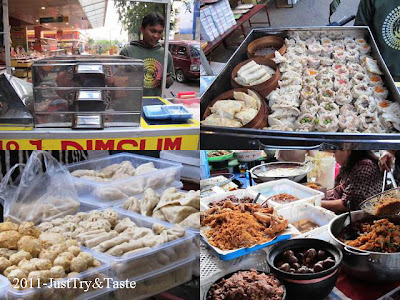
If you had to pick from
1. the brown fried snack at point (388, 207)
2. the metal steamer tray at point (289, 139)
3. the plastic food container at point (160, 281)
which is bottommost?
the plastic food container at point (160, 281)

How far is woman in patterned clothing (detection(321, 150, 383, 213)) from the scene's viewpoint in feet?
4.93

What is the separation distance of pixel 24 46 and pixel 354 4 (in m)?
1.43

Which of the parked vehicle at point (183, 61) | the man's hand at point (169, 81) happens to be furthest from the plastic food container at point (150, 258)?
the man's hand at point (169, 81)

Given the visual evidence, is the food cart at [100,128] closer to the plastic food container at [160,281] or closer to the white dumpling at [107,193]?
the white dumpling at [107,193]

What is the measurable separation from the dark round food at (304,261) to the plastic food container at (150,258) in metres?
0.36

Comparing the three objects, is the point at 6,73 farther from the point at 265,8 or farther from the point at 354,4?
the point at 354,4

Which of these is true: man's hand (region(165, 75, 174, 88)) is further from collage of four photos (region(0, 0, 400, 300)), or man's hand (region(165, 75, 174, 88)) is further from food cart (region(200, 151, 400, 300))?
food cart (region(200, 151, 400, 300))

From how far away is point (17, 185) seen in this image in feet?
6.03

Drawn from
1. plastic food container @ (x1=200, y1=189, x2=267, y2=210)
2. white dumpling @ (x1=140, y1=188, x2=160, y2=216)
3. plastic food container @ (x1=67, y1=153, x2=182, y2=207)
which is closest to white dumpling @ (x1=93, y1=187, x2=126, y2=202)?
plastic food container @ (x1=67, y1=153, x2=182, y2=207)

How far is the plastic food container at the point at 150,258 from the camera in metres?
1.54

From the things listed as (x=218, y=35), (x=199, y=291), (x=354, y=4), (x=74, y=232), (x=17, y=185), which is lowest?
(x=199, y=291)

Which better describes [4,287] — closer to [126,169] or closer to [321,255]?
[126,169]

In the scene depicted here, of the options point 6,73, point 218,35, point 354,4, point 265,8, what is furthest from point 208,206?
point 6,73

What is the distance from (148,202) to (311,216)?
0.68 m
